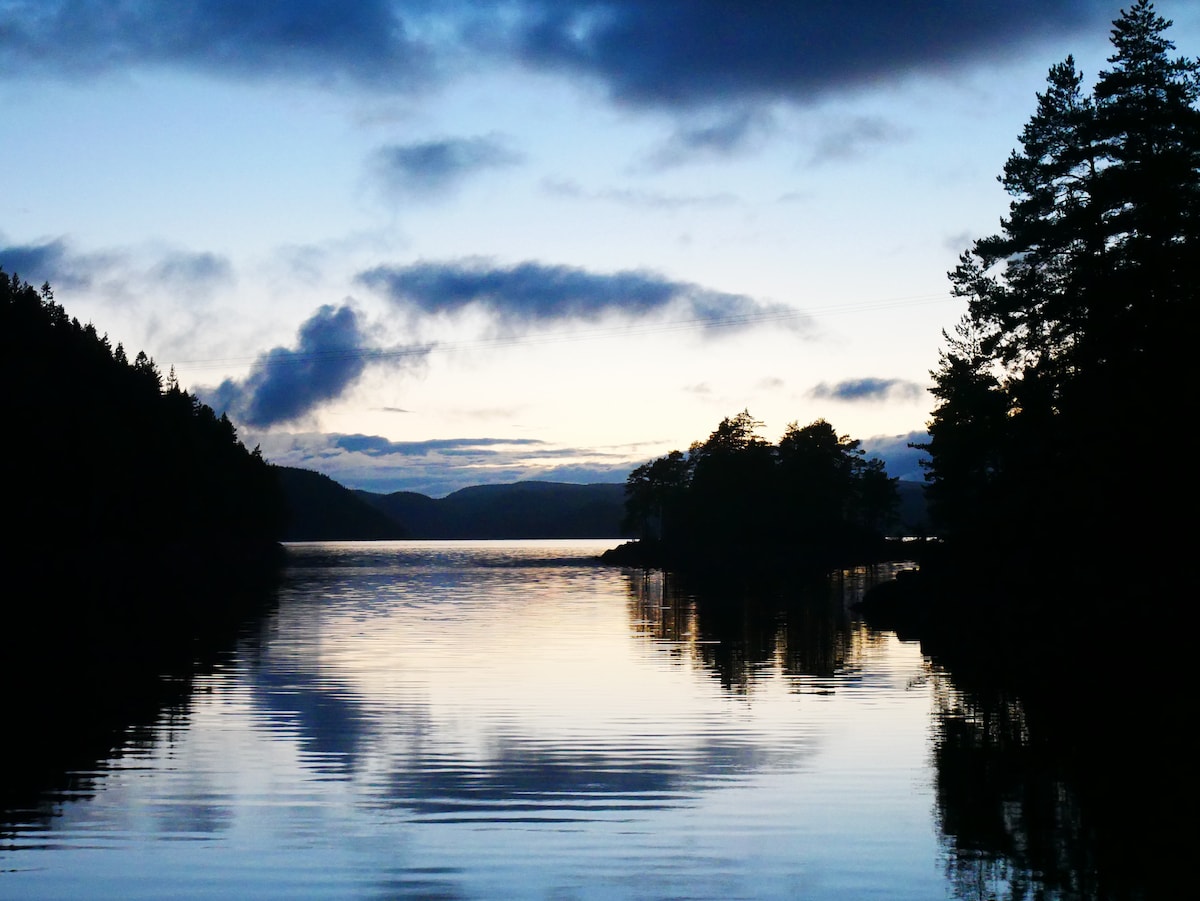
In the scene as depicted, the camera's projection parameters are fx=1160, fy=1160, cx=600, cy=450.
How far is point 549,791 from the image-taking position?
1827 centimetres

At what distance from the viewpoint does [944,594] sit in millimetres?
57469

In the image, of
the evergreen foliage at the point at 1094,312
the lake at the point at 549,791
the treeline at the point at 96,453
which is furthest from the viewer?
the treeline at the point at 96,453

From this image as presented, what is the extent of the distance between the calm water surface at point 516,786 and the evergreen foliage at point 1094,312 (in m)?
11.6

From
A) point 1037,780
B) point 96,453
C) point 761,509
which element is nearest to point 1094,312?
point 1037,780

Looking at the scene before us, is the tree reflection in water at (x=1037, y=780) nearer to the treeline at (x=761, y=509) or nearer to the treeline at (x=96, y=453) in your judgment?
the treeline at (x=96, y=453)

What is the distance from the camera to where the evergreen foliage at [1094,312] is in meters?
41.7

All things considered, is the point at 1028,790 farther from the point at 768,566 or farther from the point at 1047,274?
the point at 768,566

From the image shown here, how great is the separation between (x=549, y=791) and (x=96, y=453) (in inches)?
3562

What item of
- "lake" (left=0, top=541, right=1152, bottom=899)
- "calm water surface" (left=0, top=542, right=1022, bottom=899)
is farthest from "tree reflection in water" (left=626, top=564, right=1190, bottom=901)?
"calm water surface" (left=0, top=542, right=1022, bottom=899)

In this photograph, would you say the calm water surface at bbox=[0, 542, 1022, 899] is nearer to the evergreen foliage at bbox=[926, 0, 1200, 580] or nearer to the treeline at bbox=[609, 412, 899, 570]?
the evergreen foliage at bbox=[926, 0, 1200, 580]

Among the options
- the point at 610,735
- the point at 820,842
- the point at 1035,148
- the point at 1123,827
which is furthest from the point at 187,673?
the point at 1035,148

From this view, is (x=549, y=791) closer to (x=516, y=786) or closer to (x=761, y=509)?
(x=516, y=786)

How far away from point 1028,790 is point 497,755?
30.0 ft

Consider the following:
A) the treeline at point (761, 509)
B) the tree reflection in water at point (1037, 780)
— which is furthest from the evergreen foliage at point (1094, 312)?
the treeline at point (761, 509)
